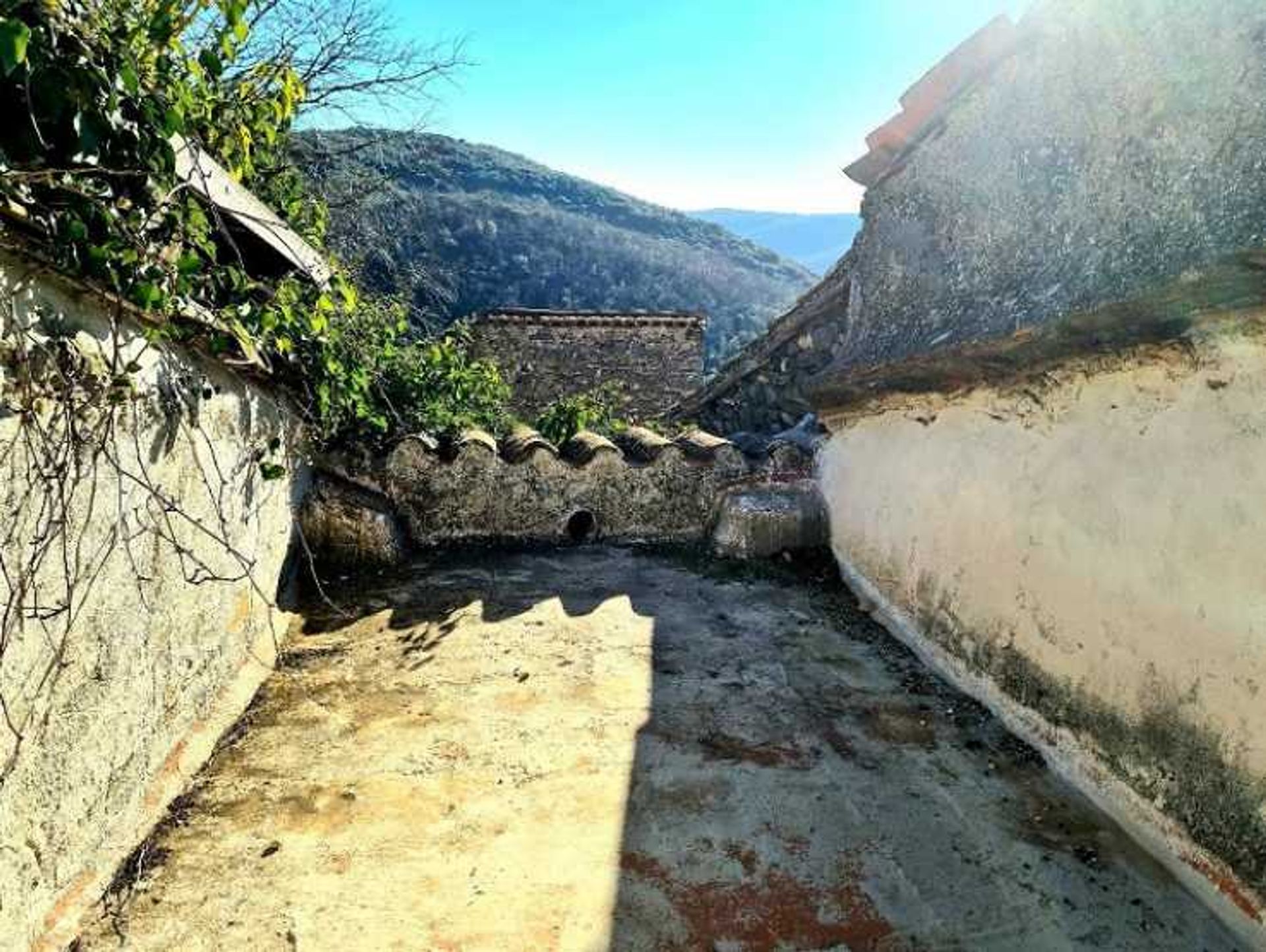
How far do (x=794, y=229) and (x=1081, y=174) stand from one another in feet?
273

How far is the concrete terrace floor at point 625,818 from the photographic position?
7.37 ft

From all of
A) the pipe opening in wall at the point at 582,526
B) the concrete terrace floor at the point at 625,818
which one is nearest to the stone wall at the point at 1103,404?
the concrete terrace floor at the point at 625,818

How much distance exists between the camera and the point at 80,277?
2127 millimetres

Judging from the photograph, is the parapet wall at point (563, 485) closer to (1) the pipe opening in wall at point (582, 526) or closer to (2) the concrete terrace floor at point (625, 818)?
(1) the pipe opening in wall at point (582, 526)

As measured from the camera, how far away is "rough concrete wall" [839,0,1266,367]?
2414 mm

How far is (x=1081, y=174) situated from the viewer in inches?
127

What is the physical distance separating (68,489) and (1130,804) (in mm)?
3609

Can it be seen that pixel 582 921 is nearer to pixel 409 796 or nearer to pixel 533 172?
pixel 409 796

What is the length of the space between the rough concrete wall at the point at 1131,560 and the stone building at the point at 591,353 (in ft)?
45.5

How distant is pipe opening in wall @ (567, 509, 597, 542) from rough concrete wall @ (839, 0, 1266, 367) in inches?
110

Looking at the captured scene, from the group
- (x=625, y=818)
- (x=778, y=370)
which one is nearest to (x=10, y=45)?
(x=625, y=818)

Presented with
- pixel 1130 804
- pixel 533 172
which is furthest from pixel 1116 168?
pixel 533 172

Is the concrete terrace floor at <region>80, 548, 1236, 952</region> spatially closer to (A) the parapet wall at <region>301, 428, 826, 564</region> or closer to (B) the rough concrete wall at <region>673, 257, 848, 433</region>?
(A) the parapet wall at <region>301, 428, 826, 564</region>

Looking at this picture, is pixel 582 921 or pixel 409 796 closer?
pixel 582 921
